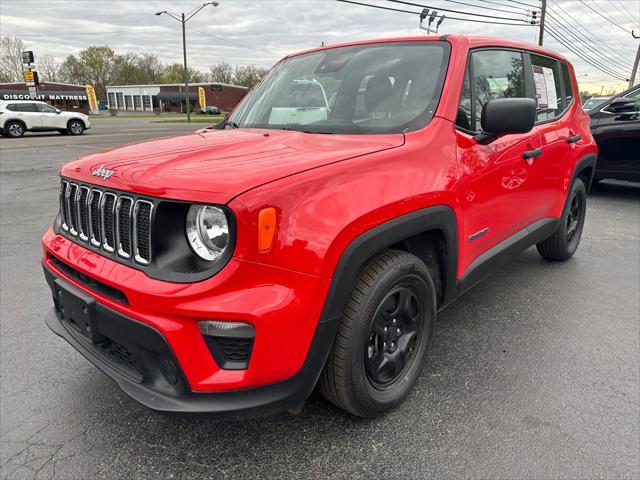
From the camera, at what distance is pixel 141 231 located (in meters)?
1.81

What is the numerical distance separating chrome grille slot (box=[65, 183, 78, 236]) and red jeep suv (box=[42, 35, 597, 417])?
0.02m

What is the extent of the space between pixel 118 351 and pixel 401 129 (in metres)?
1.67

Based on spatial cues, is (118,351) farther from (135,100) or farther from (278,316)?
(135,100)

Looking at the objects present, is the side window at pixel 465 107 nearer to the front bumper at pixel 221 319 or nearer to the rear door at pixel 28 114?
the front bumper at pixel 221 319

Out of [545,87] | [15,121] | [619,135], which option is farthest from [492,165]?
[15,121]

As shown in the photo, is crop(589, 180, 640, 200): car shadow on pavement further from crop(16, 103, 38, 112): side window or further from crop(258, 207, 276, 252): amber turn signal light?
crop(16, 103, 38, 112): side window

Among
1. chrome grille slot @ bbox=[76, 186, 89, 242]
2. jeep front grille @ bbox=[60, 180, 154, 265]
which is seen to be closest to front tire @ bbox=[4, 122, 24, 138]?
jeep front grille @ bbox=[60, 180, 154, 265]

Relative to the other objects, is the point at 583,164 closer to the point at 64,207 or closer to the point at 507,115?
the point at 507,115

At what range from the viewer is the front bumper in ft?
5.43

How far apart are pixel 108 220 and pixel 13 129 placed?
22.7 meters

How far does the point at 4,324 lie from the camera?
10.7 feet

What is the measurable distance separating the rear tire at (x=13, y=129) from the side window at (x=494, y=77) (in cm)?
2254

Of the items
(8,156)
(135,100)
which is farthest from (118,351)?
(135,100)

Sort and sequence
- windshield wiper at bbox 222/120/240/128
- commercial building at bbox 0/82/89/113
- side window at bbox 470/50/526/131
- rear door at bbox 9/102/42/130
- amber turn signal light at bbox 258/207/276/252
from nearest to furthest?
amber turn signal light at bbox 258/207/276/252 < side window at bbox 470/50/526/131 < windshield wiper at bbox 222/120/240/128 < rear door at bbox 9/102/42/130 < commercial building at bbox 0/82/89/113
